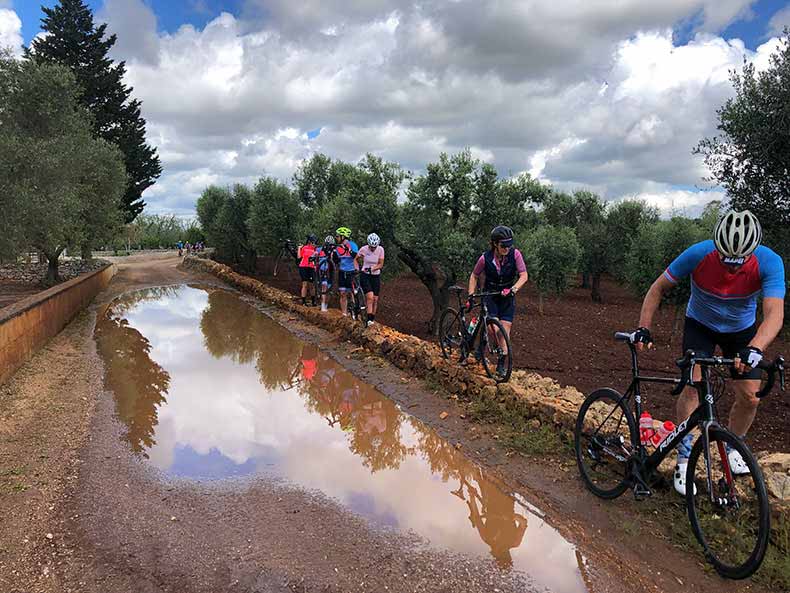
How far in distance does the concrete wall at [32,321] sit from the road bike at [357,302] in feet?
19.4

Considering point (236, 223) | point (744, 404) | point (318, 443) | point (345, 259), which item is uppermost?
point (236, 223)

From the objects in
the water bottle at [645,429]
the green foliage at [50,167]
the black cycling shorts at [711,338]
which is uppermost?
the green foliage at [50,167]

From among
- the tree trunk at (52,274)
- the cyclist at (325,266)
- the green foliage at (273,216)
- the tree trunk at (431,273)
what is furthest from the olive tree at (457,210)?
the tree trunk at (52,274)

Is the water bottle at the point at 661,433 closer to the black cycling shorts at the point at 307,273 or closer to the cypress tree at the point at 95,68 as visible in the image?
the black cycling shorts at the point at 307,273

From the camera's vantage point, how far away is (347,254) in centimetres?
1149

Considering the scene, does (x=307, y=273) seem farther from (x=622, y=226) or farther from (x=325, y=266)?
(x=622, y=226)

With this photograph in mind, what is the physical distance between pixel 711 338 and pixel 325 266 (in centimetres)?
1050

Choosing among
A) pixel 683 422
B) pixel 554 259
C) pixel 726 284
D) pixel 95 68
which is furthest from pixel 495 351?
pixel 95 68

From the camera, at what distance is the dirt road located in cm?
321

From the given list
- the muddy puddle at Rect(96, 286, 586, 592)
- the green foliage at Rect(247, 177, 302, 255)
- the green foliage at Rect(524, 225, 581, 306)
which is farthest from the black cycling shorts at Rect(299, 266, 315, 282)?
the green foliage at Rect(247, 177, 302, 255)

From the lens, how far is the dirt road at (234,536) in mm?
3209

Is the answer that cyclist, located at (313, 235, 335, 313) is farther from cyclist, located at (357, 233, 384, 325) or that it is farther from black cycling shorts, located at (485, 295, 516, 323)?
black cycling shorts, located at (485, 295, 516, 323)

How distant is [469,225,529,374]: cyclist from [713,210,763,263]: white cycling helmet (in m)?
3.00

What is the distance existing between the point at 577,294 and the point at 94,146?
2349cm
